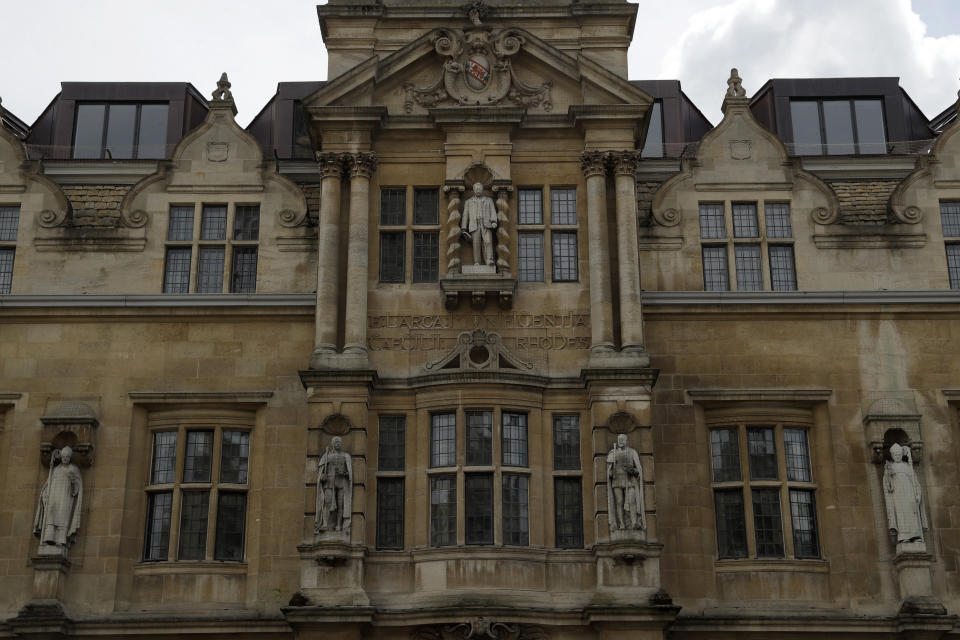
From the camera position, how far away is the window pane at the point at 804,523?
973 inches

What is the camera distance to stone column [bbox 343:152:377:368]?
979 inches

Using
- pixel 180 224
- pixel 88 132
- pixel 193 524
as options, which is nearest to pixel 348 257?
pixel 180 224

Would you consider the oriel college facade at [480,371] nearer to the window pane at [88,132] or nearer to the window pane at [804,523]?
the window pane at [804,523]

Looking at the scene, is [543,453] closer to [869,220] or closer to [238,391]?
[238,391]

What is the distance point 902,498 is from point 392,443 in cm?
958

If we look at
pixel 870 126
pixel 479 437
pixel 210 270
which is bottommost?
pixel 479 437

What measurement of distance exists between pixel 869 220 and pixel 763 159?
2.66 metres

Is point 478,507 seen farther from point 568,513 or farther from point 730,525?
point 730,525

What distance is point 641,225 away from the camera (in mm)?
27094

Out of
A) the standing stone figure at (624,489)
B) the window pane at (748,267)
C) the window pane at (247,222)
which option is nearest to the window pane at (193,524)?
the window pane at (247,222)

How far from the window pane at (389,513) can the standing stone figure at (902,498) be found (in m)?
9.13

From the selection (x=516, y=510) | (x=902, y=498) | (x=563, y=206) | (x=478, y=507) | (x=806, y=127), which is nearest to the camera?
(x=478, y=507)

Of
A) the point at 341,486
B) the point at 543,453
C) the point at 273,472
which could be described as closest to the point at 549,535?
the point at 543,453

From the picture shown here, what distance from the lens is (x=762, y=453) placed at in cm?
2536
